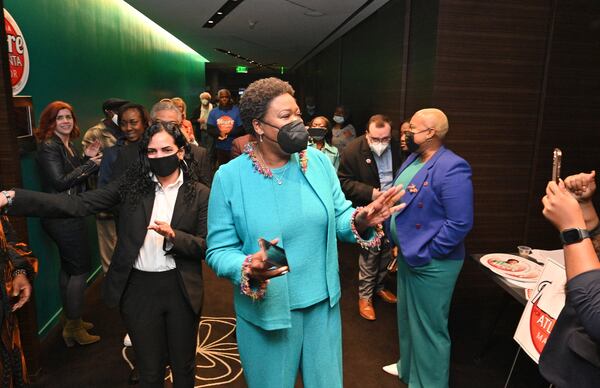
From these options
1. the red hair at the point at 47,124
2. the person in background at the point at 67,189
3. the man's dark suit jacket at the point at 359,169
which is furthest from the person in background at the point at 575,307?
the red hair at the point at 47,124

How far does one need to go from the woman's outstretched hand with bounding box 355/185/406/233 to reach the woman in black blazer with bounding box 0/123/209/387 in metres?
0.84

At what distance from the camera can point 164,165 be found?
7.02 feet

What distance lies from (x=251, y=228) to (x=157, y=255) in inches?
29.0

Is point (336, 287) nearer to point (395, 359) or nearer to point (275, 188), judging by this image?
point (275, 188)

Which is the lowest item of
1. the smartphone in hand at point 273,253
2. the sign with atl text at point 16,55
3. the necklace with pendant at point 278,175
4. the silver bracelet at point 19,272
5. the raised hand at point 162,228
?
the silver bracelet at point 19,272

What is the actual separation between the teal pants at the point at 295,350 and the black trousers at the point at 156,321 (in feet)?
1.85

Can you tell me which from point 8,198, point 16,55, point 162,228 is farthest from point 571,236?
point 16,55

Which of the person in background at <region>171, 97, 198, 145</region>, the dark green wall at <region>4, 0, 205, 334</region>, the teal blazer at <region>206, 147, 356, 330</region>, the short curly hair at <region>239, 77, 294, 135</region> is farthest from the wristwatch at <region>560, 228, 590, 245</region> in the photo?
the dark green wall at <region>4, 0, 205, 334</region>

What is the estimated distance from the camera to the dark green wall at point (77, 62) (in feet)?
11.2

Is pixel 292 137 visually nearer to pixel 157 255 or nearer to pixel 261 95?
pixel 261 95

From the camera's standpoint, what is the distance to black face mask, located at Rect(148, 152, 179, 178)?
7.00ft

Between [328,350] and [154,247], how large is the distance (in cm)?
97

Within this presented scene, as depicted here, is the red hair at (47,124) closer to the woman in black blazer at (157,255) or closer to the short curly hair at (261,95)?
the woman in black blazer at (157,255)

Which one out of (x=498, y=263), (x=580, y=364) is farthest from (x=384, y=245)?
(x=580, y=364)
